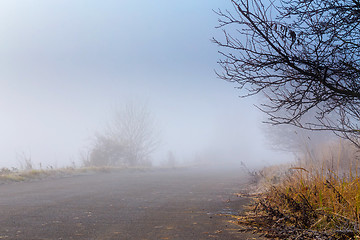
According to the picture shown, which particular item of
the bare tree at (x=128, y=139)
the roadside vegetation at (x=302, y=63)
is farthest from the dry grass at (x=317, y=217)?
the bare tree at (x=128, y=139)

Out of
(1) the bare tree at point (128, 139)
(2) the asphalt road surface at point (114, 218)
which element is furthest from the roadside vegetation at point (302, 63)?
(1) the bare tree at point (128, 139)

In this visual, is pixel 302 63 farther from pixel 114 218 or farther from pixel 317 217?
pixel 114 218

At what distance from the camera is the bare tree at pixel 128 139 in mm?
33562

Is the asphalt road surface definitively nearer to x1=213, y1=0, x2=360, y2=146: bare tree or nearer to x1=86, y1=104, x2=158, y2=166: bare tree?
x1=213, y1=0, x2=360, y2=146: bare tree

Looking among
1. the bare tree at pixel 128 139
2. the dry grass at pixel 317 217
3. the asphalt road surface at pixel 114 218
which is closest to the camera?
the dry grass at pixel 317 217

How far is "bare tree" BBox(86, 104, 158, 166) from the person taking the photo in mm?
33562

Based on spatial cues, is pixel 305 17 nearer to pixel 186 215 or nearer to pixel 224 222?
pixel 224 222

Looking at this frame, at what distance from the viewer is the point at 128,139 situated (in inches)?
1499

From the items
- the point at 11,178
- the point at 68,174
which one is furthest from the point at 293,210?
the point at 68,174

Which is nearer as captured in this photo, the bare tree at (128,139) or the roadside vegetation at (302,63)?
the roadside vegetation at (302,63)

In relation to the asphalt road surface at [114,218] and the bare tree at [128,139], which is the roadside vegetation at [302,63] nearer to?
the asphalt road surface at [114,218]

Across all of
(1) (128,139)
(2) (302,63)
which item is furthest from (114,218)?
(1) (128,139)

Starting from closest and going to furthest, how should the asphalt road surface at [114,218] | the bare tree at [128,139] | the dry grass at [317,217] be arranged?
the dry grass at [317,217] < the asphalt road surface at [114,218] < the bare tree at [128,139]

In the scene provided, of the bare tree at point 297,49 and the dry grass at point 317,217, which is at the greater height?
the bare tree at point 297,49
